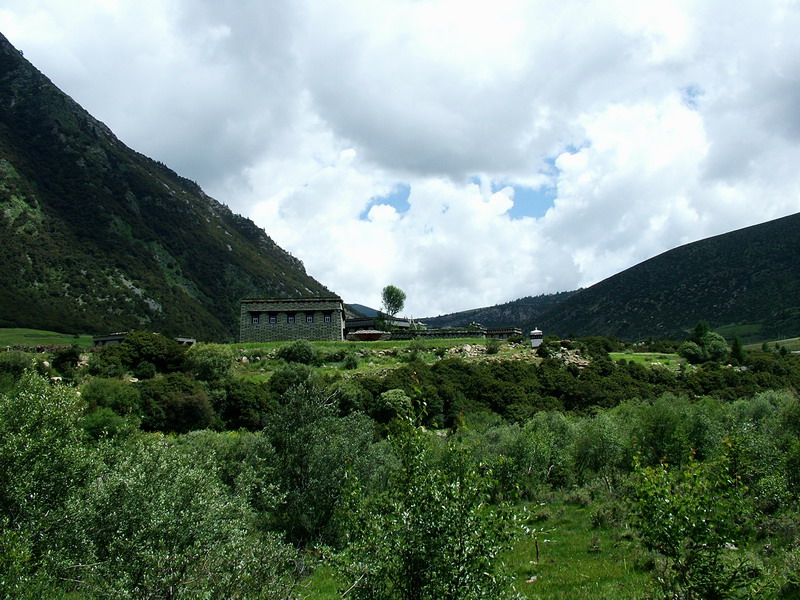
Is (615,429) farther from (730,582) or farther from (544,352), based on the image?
(544,352)

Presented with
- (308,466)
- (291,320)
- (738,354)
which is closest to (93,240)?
(291,320)

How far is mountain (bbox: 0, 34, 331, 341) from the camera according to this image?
115188 millimetres

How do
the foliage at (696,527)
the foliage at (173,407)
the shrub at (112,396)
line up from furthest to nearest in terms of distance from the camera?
the foliage at (173,407)
the shrub at (112,396)
the foliage at (696,527)

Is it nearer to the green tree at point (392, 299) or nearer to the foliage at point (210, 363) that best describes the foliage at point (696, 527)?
the foliage at point (210, 363)

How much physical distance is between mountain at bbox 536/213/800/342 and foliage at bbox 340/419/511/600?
124m

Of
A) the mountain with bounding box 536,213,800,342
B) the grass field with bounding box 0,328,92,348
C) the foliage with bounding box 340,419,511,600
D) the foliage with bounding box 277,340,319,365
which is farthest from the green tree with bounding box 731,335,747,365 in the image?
the grass field with bounding box 0,328,92,348

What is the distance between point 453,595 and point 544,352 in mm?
69217

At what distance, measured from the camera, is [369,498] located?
1309cm

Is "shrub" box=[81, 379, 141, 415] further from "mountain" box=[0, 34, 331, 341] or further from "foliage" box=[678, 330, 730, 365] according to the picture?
"foliage" box=[678, 330, 730, 365]

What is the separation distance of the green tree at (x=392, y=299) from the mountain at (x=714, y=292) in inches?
1655

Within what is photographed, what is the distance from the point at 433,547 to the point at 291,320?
74132 millimetres

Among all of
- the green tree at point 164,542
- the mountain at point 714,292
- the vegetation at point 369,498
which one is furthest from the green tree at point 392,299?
the green tree at point 164,542

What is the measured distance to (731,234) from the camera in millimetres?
161375

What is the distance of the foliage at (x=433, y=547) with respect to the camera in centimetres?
821
